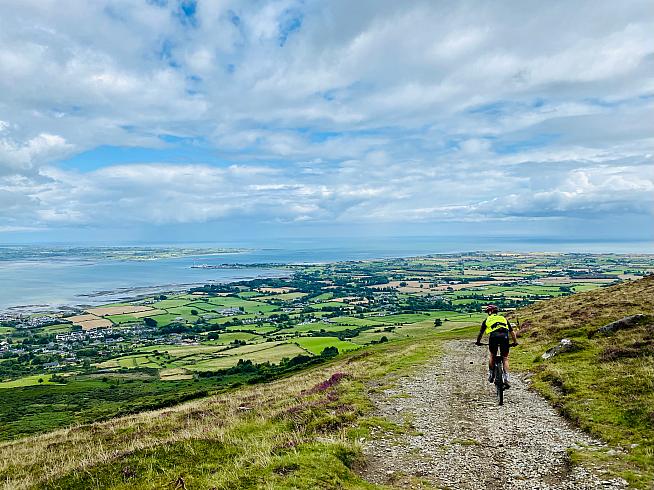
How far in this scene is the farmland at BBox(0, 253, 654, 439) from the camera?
64.4 m

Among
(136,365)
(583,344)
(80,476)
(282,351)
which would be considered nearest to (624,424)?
(583,344)

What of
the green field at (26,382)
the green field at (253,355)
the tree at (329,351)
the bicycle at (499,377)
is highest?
the bicycle at (499,377)

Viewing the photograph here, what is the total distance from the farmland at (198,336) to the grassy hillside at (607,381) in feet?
115

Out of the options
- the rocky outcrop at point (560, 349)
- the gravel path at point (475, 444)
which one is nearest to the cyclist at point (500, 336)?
the gravel path at point (475, 444)

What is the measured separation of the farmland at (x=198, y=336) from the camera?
64375 millimetres

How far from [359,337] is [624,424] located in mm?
79401

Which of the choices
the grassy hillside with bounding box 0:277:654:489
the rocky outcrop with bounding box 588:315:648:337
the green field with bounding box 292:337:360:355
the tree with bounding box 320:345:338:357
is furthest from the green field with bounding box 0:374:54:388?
the rocky outcrop with bounding box 588:315:648:337

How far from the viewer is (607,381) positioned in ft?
51.8

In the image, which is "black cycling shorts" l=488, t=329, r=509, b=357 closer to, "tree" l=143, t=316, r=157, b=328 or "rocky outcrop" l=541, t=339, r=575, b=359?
"rocky outcrop" l=541, t=339, r=575, b=359

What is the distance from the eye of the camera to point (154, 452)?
39.0 feet

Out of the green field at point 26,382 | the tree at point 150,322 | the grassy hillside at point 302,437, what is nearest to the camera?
the grassy hillside at point 302,437

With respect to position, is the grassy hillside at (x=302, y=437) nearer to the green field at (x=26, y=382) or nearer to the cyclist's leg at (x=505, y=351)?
the cyclist's leg at (x=505, y=351)

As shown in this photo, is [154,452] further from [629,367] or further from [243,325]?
[243,325]

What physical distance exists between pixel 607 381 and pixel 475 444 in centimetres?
760
